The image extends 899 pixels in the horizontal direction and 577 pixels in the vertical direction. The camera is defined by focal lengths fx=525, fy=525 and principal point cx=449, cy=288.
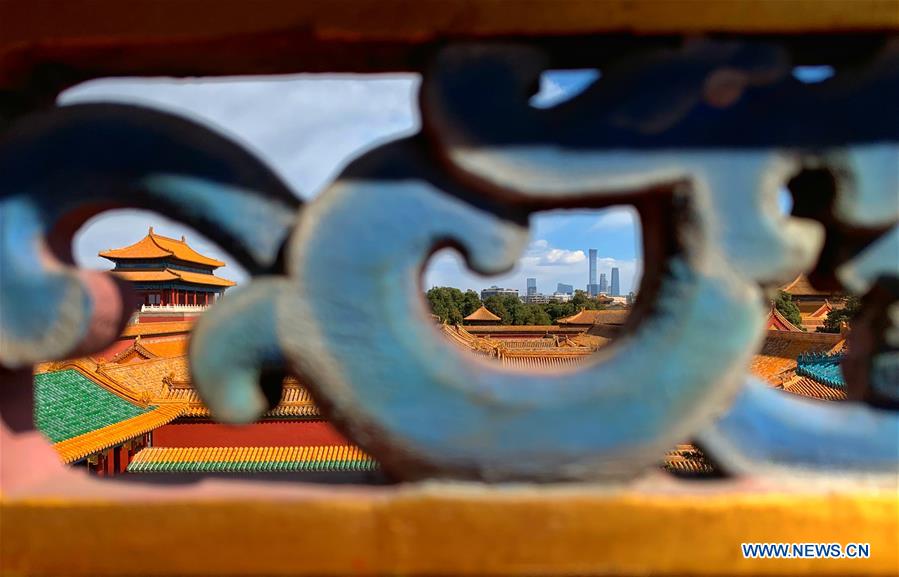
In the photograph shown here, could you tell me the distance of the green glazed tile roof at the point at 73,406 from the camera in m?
4.97

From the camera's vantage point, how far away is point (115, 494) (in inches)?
23.9

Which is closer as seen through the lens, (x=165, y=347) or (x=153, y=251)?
(x=165, y=347)

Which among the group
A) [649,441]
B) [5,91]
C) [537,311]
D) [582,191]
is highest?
[5,91]

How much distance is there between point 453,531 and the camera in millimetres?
583

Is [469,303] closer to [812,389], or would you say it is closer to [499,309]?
[499,309]

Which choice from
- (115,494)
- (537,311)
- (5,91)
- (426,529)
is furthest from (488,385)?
(537,311)

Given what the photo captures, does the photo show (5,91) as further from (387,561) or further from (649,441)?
(649,441)

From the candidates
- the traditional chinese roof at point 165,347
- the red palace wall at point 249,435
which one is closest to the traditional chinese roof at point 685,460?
the red palace wall at point 249,435

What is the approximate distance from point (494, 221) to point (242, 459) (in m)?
6.16

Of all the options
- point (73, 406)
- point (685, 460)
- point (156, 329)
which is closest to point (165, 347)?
point (156, 329)

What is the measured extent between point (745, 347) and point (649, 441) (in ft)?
0.48

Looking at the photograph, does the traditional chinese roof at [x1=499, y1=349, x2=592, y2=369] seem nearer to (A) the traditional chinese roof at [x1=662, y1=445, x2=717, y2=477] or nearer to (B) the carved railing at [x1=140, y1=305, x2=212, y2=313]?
(A) the traditional chinese roof at [x1=662, y1=445, x2=717, y2=477]

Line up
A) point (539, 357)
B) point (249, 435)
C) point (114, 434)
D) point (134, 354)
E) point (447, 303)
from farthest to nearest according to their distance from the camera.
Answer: point (447, 303)
point (539, 357)
point (134, 354)
point (249, 435)
point (114, 434)

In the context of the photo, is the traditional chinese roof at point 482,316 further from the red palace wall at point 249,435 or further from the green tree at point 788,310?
the red palace wall at point 249,435
